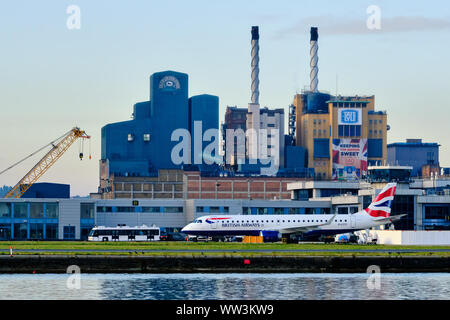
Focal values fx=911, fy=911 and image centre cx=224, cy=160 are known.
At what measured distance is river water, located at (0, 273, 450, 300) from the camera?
69.6m

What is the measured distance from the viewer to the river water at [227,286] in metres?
69.6

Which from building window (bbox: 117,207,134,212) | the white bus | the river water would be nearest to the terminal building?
building window (bbox: 117,207,134,212)

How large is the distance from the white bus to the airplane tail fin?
39635 mm

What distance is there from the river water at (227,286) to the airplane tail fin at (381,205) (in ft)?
197

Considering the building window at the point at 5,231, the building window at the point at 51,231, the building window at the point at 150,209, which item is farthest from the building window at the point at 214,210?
the building window at the point at 5,231

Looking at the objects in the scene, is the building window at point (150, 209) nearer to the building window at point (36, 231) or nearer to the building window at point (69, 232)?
the building window at point (69, 232)

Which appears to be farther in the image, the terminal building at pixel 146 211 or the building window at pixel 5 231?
the building window at pixel 5 231

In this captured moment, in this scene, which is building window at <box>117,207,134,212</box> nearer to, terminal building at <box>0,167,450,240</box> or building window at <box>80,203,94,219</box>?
terminal building at <box>0,167,450,240</box>

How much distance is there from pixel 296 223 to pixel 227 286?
73.7m
